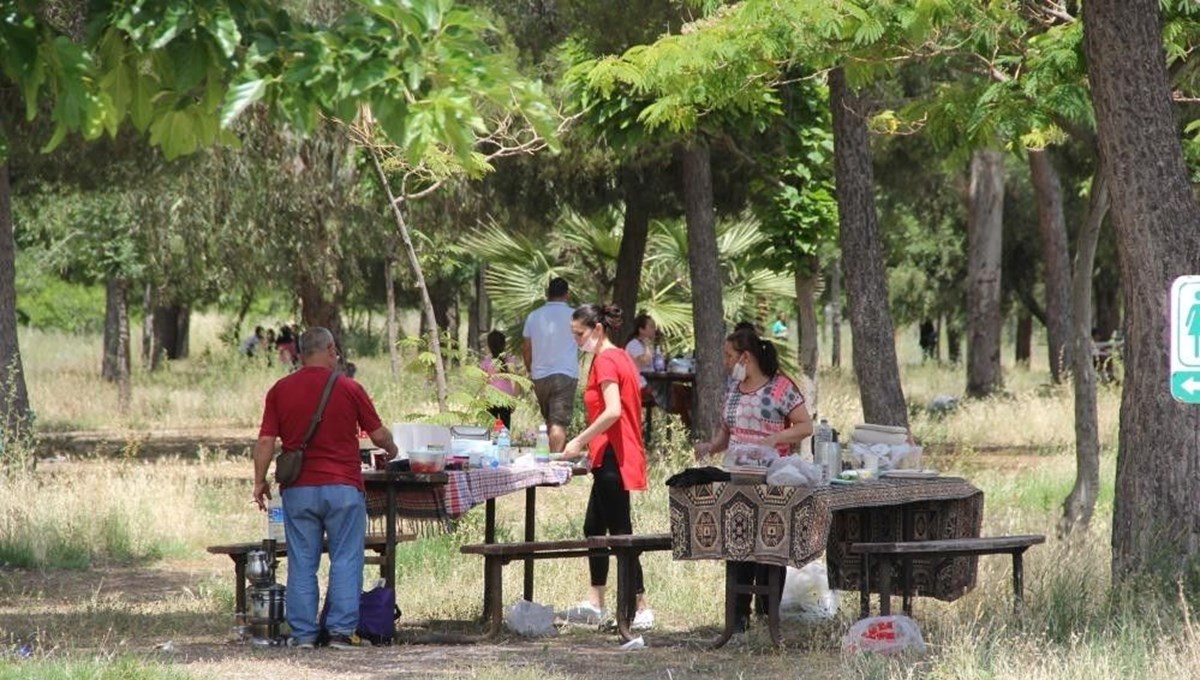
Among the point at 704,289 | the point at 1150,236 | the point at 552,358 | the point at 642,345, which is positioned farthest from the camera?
the point at 642,345

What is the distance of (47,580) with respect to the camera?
486 inches

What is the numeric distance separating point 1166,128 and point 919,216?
92.6ft

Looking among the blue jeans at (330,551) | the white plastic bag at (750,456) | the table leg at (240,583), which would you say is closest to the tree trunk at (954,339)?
the white plastic bag at (750,456)

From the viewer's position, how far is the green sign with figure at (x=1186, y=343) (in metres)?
5.42

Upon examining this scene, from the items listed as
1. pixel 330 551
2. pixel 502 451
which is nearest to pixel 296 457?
pixel 330 551

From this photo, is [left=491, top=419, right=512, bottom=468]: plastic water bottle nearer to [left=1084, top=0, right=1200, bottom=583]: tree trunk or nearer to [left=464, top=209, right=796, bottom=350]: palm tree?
[left=1084, top=0, right=1200, bottom=583]: tree trunk

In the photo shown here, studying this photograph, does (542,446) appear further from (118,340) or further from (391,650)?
(118,340)

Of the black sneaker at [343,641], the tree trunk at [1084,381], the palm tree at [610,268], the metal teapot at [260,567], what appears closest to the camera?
the black sneaker at [343,641]

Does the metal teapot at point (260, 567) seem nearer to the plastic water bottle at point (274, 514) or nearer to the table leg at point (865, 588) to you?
the plastic water bottle at point (274, 514)

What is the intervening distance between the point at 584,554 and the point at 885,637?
233 centimetres

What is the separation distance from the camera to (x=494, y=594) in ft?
33.3

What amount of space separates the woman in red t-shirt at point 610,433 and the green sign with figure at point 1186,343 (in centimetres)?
493

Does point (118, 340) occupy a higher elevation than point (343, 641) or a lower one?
higher

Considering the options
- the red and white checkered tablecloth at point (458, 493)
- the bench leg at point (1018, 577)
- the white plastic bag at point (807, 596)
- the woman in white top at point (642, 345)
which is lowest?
the white plastic bag at point (807, 596)
